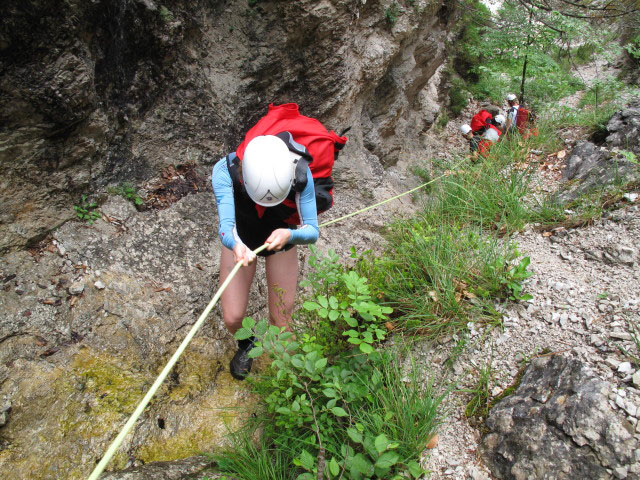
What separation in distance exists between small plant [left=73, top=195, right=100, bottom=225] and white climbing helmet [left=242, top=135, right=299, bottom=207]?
1697 mm

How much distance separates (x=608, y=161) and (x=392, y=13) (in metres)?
3.16

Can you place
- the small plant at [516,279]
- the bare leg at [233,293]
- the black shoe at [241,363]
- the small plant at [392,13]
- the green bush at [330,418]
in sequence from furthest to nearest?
the small plant at [392,13] → the black shoe at [241,363] → the small plant at [516,279] → the bare leg at [233,293] → the green bush at [330,418]

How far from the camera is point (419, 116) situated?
7.15m

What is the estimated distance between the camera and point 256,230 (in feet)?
8.50

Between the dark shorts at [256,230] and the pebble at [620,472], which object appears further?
the dark shorts at [256,230]

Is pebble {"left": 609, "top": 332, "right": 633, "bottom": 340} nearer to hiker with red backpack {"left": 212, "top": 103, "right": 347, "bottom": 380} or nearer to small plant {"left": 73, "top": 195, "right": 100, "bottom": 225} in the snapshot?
hiker with red backpack {"left": 212, "top": 103, "right": 347, "bottom": 380}

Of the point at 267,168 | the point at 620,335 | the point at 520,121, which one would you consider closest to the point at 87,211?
the point at 267,168

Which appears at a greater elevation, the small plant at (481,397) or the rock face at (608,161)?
the rock face at (608,161)

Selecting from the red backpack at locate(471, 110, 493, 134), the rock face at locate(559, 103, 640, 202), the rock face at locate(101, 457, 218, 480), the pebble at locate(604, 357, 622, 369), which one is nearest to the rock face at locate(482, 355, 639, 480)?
the pebble at locate(604, 357, 622, 369)

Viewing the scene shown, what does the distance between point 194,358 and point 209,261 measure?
956mm

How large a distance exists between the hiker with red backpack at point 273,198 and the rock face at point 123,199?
713 mm

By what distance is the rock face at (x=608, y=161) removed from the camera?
3.72 m

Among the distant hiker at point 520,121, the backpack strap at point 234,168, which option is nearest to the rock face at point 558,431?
the backpack strap at point 234,168

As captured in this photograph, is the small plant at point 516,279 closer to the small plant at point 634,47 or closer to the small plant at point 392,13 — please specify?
the small plant at point 392,13
